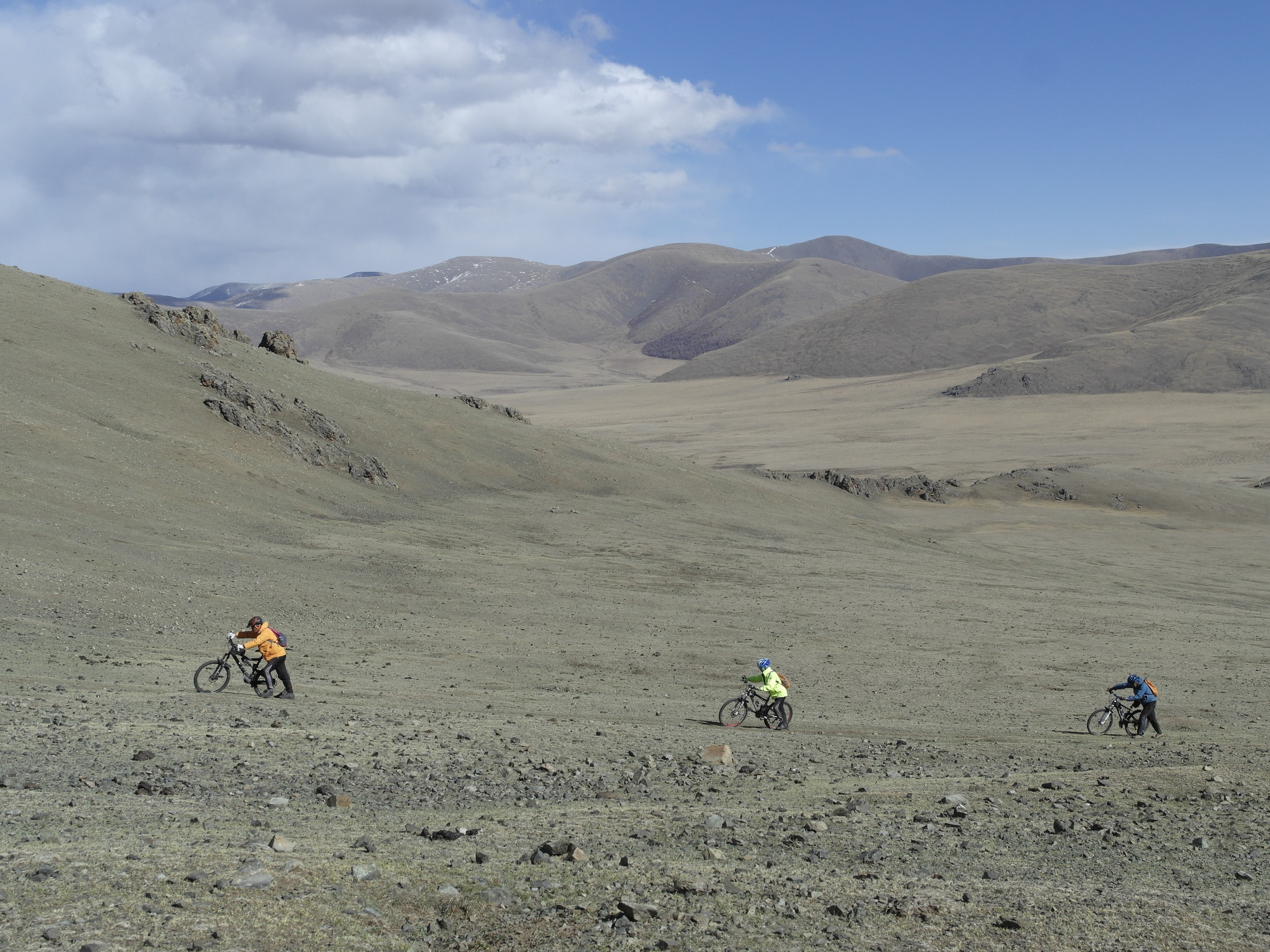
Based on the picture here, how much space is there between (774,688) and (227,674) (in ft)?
24.5

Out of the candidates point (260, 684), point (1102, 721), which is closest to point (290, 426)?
point (260, 684)

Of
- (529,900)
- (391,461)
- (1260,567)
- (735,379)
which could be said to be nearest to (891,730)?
(529,900)

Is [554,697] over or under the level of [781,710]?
under

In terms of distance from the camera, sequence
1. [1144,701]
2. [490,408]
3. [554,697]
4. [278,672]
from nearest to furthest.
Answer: [278,672] → [1144,701] → [554,697] → [490,408]

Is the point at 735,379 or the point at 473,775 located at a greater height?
the point at 735,379

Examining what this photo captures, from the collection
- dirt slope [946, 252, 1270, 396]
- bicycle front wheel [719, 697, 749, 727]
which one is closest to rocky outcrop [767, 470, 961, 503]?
bicycle front wheel [719, 697, 749, 727]

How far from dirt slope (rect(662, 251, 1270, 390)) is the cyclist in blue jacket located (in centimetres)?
12760

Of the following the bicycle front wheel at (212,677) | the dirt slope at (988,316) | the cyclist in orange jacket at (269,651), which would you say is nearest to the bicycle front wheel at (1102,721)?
the cyclist in orange jacket at (269,651)

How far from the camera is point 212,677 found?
46.2 ft

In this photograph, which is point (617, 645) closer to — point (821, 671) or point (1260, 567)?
point (821, 671)

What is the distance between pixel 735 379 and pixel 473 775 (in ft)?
481

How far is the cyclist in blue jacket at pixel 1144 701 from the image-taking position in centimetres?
1520

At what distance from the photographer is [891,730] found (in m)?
14.7

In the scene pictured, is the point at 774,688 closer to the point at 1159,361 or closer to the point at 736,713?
the point at 736,713
